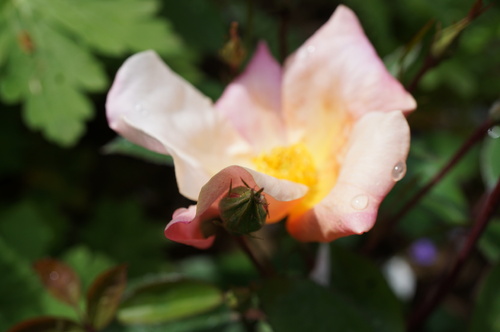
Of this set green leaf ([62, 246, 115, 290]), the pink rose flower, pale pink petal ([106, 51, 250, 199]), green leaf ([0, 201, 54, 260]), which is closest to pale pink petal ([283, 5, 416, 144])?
the pink rose flower

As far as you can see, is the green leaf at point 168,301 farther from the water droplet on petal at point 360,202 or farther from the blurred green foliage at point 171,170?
the water droplet on petal at point 360,202

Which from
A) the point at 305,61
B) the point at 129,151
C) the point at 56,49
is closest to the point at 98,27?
the point at 56,49

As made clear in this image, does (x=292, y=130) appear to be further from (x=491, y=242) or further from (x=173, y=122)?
(x=491, y=242)

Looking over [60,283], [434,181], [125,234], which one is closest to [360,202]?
[434,181]

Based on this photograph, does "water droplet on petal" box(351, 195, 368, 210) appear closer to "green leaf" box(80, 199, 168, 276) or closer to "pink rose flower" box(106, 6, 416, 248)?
"pink rose flower" box(106, 6, 416, 248)

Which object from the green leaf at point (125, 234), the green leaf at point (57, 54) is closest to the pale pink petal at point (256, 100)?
the green leaf at point (57, 54)

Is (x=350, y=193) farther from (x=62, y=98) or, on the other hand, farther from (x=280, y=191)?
(x=62, y=98)
